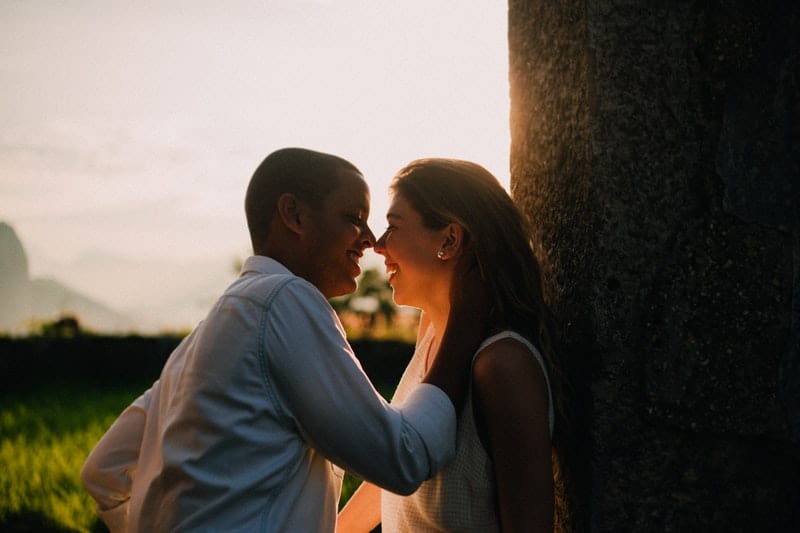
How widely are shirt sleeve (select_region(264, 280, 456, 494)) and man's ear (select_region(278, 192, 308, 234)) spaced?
0.31 m

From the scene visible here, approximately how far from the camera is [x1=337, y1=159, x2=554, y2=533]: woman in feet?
6.29

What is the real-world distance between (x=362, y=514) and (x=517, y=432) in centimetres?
90

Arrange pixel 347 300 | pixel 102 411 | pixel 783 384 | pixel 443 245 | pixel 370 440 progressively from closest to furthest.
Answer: pixel 370 440, pixel 783 384, pixel 443 245, pixel 102 411, pixel 347 300

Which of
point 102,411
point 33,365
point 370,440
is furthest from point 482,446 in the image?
point 33,365

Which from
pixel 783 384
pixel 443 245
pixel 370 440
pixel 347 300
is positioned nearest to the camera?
pixel 370 440

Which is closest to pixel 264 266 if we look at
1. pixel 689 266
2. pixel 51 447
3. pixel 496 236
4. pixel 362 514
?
pixel 496 236

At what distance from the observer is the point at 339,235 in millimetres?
2186

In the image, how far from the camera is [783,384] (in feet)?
6.28

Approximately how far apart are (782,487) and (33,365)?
806 cm

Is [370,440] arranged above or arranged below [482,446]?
above

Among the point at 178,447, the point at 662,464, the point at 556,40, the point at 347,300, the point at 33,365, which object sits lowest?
the point at 347,300

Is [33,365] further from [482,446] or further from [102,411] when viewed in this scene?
[482,446]

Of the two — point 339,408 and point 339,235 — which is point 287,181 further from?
point 339,408

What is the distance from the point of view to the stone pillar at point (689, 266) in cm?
191
